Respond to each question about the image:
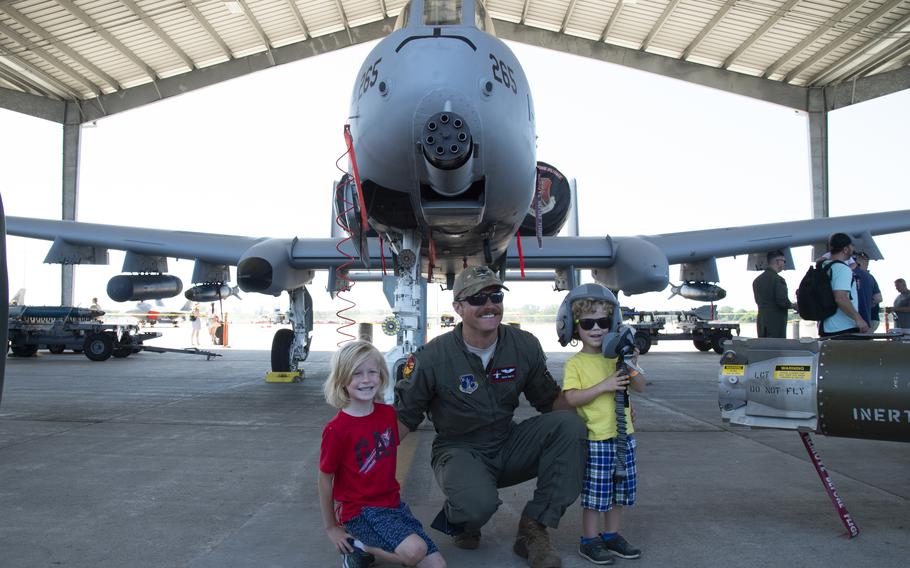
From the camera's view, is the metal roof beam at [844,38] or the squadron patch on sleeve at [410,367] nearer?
the squadron patch on sleeve at [410,367]

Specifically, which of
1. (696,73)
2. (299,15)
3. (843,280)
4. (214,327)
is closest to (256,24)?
(299,15)

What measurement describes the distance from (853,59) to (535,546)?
25102 mm

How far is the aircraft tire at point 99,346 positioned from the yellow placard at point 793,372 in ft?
51.4

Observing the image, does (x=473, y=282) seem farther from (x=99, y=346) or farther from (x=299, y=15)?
(x=299, y=15)

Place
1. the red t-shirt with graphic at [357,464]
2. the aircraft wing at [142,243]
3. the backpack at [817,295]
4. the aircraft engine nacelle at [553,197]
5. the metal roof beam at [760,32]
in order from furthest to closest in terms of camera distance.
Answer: the metal roof beam at [760,32], the aircraft wing at [142,243], the aircraft engine nacelle at [553,197], the backpack at [817,295], the red t-shirt with graphic at [357,464]

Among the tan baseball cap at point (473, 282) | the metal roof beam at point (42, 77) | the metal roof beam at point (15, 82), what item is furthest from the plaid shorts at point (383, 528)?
the metal roof beam at point (15, 82)

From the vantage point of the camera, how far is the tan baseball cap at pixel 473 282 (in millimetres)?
3008

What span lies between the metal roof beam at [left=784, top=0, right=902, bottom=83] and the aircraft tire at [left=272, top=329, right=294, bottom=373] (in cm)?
1911

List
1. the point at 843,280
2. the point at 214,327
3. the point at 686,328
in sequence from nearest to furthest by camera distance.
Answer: the point at 843,280 < the point at 686,328 < the point at 214,327

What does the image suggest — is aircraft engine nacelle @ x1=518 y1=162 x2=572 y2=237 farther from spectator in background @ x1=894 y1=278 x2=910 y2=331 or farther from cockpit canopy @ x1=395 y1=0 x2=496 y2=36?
spectator in background @ x1=894 y1=278 x2=910 y2=331

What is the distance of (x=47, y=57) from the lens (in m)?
21.2

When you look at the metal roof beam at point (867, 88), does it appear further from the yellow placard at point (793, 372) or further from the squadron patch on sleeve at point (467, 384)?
the squadron patch on sleeve at point (467, 384)

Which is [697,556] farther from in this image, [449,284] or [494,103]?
[449,284]

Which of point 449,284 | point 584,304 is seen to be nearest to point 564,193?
point 449,284
